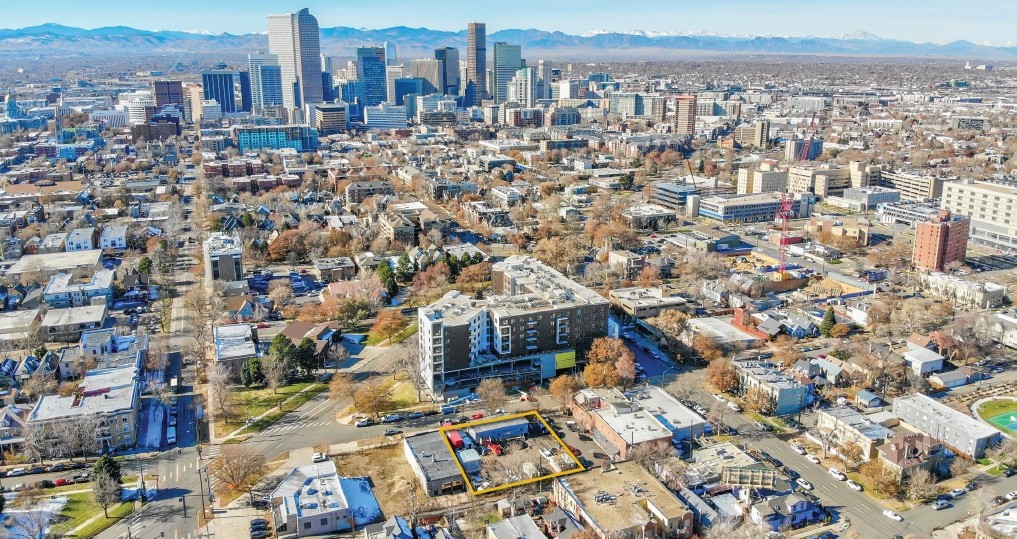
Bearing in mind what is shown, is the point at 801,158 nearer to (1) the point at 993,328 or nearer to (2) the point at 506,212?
(2) the point at 506,212

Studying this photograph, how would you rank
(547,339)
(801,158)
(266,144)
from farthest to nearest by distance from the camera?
(266,144) → (801,158) → (547,339)

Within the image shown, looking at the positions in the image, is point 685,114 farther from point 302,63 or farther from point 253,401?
point 253,401

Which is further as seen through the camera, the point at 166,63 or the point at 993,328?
the point at 166,63

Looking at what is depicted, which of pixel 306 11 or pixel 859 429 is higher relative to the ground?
pixel 306 11

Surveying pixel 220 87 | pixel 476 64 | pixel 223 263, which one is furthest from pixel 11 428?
pixel 476 64

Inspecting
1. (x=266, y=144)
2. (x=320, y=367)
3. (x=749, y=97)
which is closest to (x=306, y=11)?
(x=266, y=144)

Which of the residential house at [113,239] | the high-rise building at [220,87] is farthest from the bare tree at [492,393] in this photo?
the high-rise building at [220,87]

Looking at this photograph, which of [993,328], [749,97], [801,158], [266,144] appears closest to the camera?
[993,328]

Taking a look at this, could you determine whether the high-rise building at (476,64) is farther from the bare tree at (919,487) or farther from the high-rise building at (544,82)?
the bare tree at (919,487)
